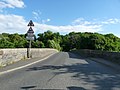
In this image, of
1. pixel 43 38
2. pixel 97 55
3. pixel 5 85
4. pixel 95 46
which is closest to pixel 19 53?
pixel 5 85

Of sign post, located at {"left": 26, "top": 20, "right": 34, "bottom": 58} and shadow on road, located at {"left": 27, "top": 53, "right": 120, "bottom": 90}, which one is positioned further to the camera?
sign post, located at {"left": 26, "top": 20, "right": 34, "bottom": 58}

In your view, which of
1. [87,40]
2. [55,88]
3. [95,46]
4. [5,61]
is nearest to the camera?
[55,88]

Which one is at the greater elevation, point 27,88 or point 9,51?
point 9,51

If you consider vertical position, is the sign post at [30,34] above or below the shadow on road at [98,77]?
above

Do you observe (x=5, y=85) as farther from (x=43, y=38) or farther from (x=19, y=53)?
(x=43, y=38)

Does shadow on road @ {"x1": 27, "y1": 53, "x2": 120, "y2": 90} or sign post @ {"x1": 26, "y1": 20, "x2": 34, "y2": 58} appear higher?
sign post @ {"x1": 26, "y1": 20, "x2": 34, "y2": 58}

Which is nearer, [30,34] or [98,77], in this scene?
[98,77]

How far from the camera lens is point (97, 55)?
36719 mm

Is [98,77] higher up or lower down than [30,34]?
lower down

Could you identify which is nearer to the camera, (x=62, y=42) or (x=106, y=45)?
(x=106, y=45)

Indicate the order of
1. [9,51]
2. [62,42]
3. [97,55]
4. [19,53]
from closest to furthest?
[9,51], [19,53], [97,55], [62,42]

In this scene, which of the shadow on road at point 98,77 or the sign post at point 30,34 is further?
the sign post at point 30,34

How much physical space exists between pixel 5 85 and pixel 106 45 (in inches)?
4412

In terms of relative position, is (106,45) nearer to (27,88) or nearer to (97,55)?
(97,55)
